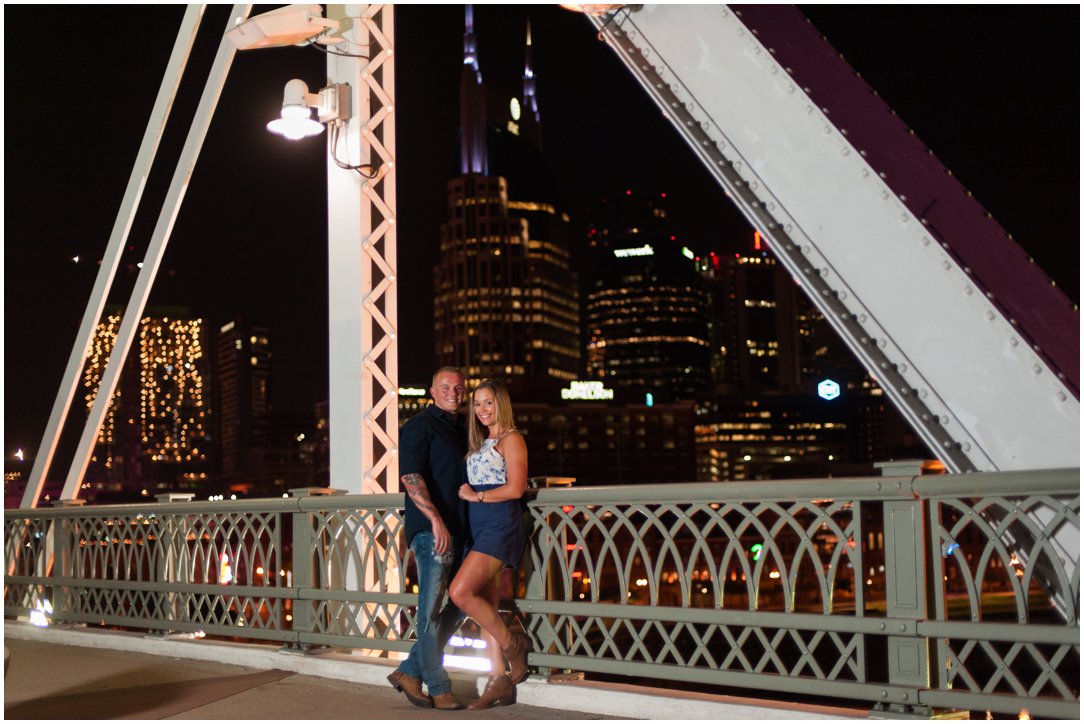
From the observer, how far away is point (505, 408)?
20.0 ft

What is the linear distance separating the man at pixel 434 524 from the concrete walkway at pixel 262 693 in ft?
0.57

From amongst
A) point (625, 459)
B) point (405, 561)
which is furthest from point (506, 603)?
point (625, 459)

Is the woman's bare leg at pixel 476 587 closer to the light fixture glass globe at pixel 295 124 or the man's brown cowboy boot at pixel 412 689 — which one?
the man's brown cowboy boot at pixel 412 689

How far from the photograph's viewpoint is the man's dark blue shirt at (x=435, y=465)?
6223 mm

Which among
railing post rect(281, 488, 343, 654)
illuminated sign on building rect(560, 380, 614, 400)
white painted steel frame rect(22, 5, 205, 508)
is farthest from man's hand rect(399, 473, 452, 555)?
illuminated sign on building rect(560, 380, 614, 400)

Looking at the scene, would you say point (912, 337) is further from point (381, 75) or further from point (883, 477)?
point (381, 75)

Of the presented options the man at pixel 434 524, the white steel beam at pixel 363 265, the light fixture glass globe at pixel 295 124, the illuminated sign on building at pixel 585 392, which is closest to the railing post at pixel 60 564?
the white steel beam at pixel 363 265

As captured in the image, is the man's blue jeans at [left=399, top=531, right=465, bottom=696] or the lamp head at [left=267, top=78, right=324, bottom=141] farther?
the lamp head at [left=267, top=78, right=324, bottom=141]

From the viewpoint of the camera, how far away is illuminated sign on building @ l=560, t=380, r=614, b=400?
175750mm

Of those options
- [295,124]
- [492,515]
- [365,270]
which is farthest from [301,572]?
[295,124]

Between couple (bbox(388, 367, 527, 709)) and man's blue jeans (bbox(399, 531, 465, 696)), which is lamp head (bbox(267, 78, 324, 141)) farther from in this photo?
man's blue jeans (bbox(399, 531, 465, 696))

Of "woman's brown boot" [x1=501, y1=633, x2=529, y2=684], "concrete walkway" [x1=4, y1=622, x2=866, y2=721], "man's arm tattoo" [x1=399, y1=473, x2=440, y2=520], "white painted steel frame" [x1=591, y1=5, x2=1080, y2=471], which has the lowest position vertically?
"concrete walkway" [x1=4, y1=622, x2=866, y2=721]

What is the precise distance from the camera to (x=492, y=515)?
20.0 ft

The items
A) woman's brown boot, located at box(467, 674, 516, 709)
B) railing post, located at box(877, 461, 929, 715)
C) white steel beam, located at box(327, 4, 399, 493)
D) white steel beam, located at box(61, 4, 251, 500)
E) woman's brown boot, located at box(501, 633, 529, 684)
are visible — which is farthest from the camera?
white steel beam, located at box(61, 4, 251, 500)
